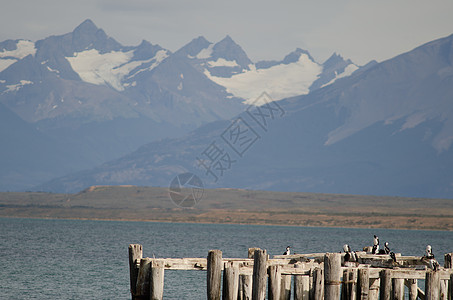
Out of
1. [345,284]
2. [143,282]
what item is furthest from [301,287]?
[143,282]

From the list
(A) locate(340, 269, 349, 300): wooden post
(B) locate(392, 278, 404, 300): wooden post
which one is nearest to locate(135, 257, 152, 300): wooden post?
(A) locate(340, 269, 349, 300): wooden post

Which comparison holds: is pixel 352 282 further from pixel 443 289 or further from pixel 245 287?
pixel 443 289

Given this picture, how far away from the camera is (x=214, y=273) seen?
2542 cm

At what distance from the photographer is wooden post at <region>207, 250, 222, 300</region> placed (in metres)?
25.2

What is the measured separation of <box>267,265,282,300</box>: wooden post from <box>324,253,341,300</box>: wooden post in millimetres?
1667

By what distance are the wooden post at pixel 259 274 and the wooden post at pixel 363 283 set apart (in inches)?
144

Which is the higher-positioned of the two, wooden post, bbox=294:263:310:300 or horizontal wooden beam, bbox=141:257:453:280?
horizontal wooden beam, bbox=141:257:453:280

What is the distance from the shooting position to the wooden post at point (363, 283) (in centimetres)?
2641

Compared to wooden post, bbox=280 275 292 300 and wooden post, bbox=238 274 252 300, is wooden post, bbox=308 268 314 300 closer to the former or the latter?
wooden post, bbox=280 275 292 300

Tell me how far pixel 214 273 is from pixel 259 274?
158cm

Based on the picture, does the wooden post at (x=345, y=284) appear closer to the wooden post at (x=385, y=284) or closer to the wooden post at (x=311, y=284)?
the wooden post at (x=311, y=284)

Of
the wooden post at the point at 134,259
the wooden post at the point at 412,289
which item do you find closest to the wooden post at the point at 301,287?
the wooden post at the point at 134,259

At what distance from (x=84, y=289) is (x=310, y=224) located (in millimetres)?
149293

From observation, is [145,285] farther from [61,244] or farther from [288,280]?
[61,244]
